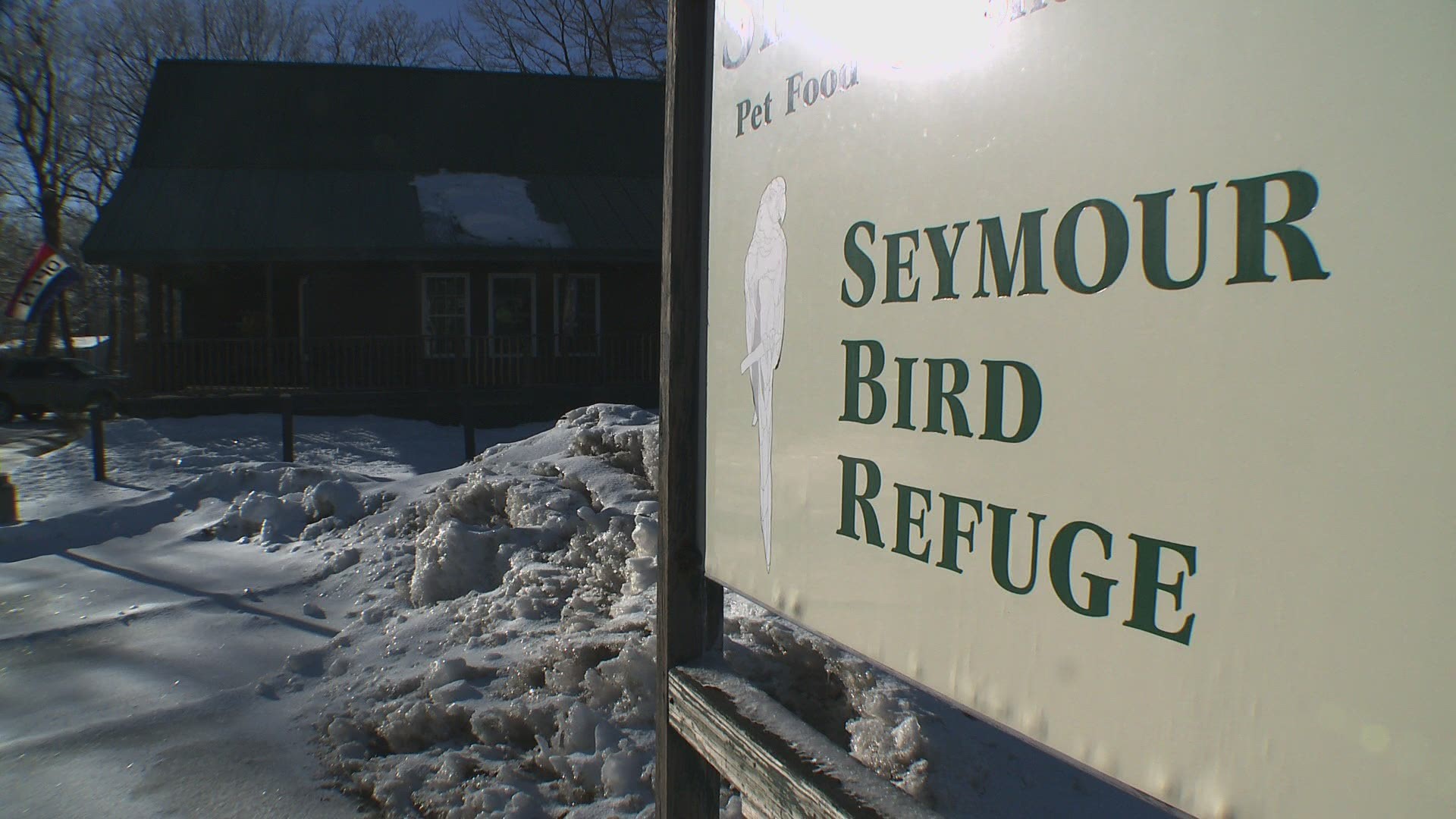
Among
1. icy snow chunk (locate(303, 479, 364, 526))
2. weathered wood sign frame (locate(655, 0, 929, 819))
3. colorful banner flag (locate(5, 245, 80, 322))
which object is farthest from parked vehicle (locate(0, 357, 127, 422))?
weathered wood sign frame (locate(655, 0, 929, 819))

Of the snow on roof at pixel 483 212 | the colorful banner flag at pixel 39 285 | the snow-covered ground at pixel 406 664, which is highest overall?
the snow on roof at pixel 483 212

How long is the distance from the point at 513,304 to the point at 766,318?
18.6 m

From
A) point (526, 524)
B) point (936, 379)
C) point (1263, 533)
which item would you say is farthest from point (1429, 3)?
point (526, 524)

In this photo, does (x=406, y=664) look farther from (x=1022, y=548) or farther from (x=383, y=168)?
(x=383, y=168)

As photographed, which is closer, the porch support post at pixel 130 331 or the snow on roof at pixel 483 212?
the porch support post at pixel 130 331

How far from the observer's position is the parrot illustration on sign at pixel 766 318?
2.00 meters

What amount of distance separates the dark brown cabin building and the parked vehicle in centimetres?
476

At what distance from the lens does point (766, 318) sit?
205 cm

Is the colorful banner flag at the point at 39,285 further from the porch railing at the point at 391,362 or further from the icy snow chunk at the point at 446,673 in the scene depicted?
the icy snow chunk at the point at 446,673

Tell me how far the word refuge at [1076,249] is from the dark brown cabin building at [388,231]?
1519 cm

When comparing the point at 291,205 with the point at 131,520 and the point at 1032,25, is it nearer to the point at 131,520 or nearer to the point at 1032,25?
the point at 131,520

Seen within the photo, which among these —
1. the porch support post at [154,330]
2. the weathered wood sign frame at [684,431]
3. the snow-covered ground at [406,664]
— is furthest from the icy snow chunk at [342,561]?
the porch support post at [154,330]

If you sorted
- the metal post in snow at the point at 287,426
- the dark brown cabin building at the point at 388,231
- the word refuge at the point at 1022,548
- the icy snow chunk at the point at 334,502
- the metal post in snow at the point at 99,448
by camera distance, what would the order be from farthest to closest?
the dark brown cabin building at the point at 388,231
the metal post in snow at the point at 287,426
the metal post in snow at the point at 99,448
the icy snow chunk at the point at 334,502
the word refuge at the point at 1022,548

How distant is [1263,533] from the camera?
1085 mm
